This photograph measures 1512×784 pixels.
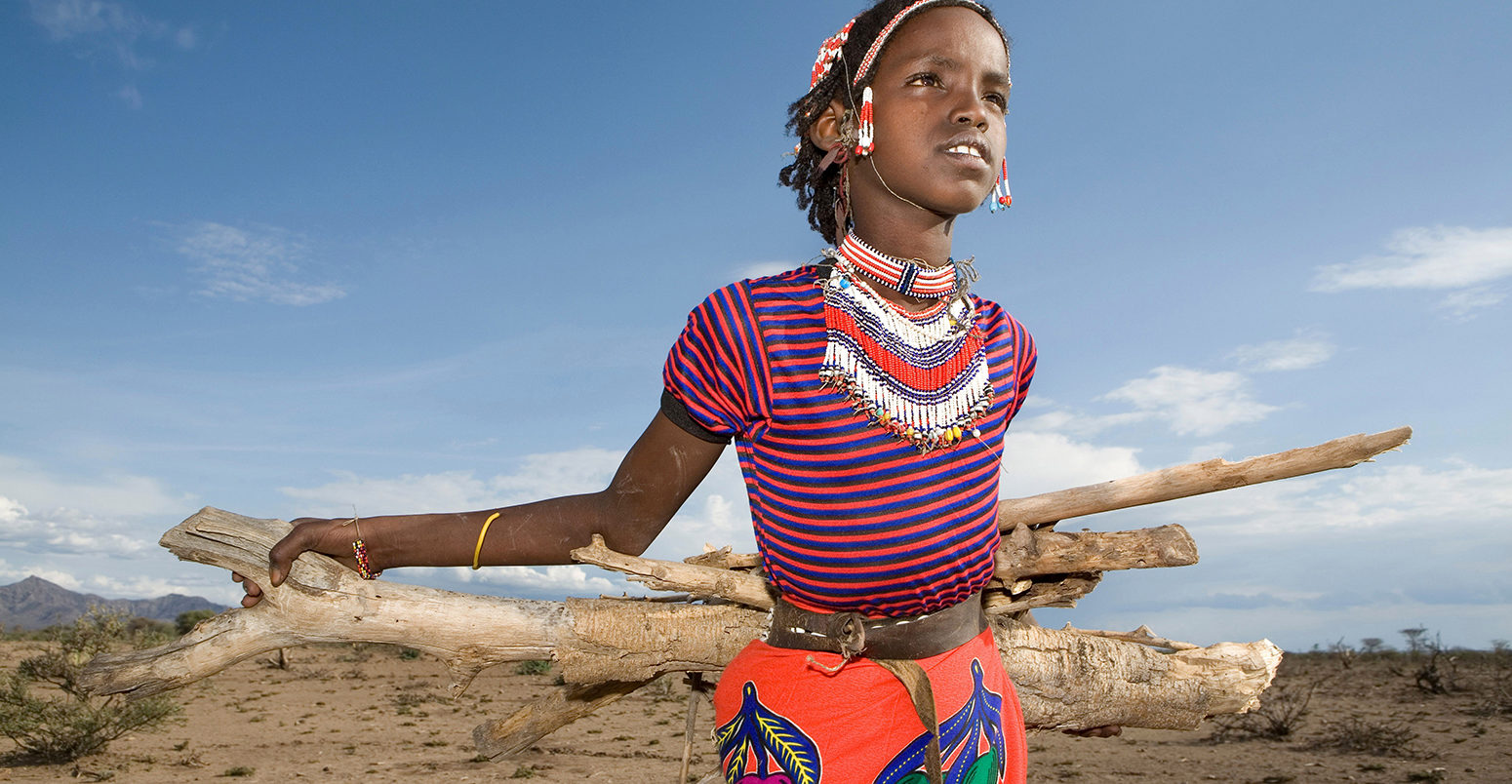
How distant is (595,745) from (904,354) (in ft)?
49.0

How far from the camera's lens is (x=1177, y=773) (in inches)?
539

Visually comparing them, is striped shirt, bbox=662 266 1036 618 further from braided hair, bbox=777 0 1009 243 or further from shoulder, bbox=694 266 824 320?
braided hair, bbox=777 0 1009 243

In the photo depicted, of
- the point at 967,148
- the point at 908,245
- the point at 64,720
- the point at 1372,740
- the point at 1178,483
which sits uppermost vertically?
the point at 967,148

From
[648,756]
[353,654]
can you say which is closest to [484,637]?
[648,756]

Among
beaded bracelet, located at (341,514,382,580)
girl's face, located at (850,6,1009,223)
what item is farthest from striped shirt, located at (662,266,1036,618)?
beaded bracelet, located at (341,514,382,580)

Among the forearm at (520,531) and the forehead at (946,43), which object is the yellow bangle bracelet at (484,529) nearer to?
the forearm at (520,531)

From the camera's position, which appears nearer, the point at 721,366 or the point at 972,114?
the point at 721,366

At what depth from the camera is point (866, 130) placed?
2.41 m

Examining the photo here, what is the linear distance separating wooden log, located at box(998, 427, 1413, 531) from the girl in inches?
23.6

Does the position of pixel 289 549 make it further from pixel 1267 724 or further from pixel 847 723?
pixel 1267 724

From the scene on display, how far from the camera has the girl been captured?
217cm

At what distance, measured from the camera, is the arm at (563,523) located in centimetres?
238

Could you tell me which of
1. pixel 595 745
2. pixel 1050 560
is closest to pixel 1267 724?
pixel 595 745

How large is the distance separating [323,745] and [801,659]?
15.7 m
